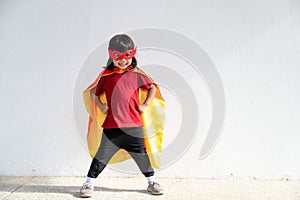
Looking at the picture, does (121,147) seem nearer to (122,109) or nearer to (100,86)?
(122,109)

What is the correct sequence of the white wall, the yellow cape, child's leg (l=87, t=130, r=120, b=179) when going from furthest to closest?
the white wall, the yellow cape, child's leg (l=87, t=130, r=120, b=179)

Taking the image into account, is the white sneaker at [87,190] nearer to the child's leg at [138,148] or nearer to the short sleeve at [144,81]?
the child's leg at [138,148]

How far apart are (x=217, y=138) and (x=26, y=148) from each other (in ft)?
6.13

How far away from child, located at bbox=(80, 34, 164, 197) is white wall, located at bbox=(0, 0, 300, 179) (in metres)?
0.41

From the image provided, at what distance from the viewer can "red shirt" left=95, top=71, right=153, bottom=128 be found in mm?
3092

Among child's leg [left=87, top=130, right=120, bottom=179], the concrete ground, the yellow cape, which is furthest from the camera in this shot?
the yellow cape

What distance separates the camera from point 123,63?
308 cm

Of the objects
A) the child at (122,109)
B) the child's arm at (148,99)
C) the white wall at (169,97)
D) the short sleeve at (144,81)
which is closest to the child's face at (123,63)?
the child at (122,109)

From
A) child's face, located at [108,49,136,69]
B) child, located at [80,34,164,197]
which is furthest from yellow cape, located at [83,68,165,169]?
child's face, located at [108,49,136,69]

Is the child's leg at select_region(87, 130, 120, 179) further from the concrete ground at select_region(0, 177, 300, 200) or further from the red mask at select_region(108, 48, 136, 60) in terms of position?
the red mask at select_region(108, 48, 136, 60)

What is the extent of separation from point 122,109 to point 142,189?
75cm

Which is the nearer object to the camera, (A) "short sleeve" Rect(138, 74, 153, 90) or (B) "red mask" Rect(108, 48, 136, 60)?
(B) "red mask" Rect(108, 48, 136, 60)

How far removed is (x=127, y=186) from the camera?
10.8 feet

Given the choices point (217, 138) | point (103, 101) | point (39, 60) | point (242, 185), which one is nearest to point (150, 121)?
point (103, 101)
